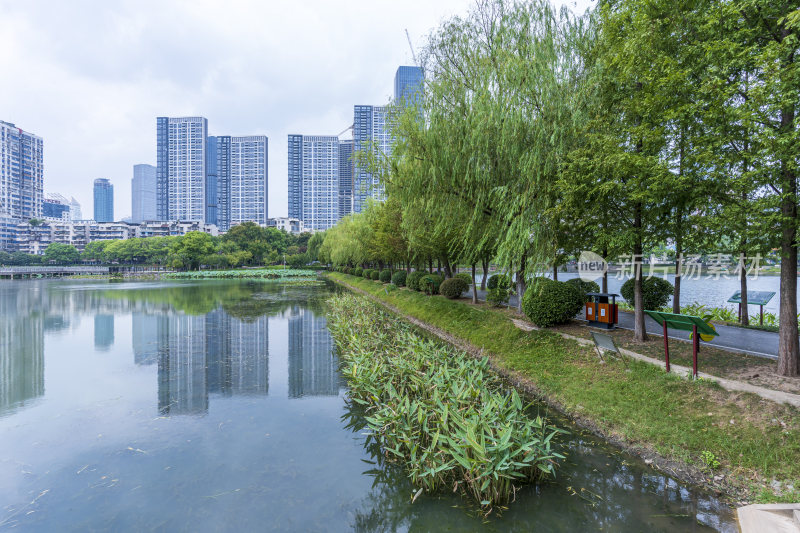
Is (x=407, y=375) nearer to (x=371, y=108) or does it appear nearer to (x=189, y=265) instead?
(x=189, y=265)

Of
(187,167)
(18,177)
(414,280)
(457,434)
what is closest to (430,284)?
(414,280)

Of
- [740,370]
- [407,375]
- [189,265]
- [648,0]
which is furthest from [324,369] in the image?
[189,265]

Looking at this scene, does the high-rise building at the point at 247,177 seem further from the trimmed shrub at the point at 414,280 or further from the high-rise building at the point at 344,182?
the trimmed shrub at the point at 414,280

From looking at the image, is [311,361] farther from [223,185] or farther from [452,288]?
[223,185]

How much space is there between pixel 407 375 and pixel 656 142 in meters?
6.36

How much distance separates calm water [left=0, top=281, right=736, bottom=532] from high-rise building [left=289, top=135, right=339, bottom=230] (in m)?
132

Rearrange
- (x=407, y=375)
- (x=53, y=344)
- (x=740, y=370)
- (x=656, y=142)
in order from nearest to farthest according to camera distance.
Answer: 1. (x=740, y=370)
2. (x=656, y=142)
3. (x=407, y=375)
4. (x=53, y=344)

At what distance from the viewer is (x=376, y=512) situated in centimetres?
420

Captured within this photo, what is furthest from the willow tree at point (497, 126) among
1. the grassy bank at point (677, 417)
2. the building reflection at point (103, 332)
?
the building reflection at point (103, 332)

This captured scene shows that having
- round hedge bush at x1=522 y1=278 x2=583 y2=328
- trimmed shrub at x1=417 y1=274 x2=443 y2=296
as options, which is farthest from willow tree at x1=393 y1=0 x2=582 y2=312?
trimmed shrub at x1=417 y1=274 x2=443 y2=296

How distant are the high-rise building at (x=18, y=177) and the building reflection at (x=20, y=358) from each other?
110 m

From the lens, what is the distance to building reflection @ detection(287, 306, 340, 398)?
859 cm

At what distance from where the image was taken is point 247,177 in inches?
5940

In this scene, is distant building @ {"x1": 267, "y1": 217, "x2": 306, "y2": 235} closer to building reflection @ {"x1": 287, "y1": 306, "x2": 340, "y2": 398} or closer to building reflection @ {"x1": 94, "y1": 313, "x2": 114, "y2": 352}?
building reflection @ {"x1": 94, "y1": 313, "x2": 114, "y2": 352}
